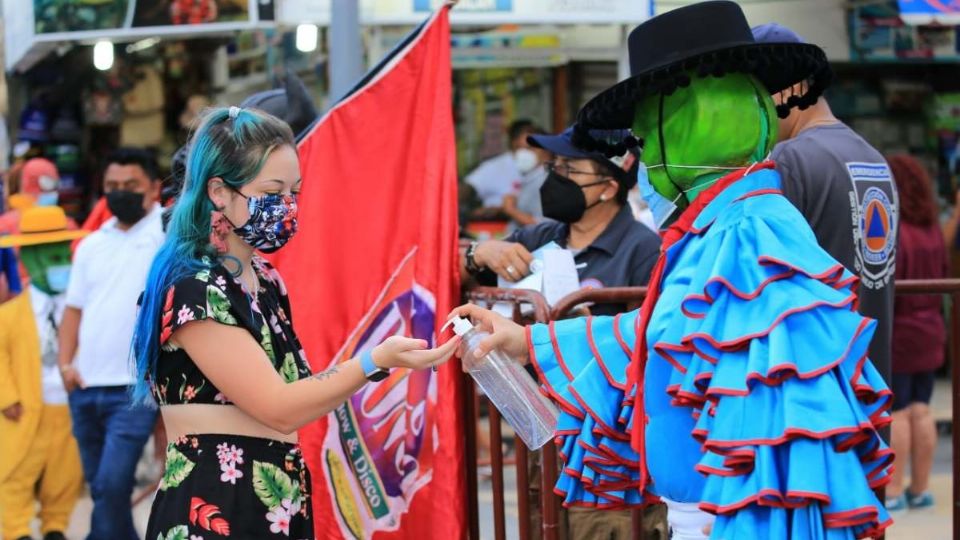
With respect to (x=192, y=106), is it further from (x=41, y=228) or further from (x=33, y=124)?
(x=41, y=228)

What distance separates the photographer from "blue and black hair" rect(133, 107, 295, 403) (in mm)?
3443

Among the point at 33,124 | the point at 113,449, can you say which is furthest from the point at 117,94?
the point at 113,449

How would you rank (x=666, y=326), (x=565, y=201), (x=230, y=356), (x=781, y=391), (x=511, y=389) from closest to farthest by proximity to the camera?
(x=781, y=391), (x=666, y=326), (x=230, y=356), (x=511, y=389), (x=565, y=201)

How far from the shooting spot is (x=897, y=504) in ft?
25.4

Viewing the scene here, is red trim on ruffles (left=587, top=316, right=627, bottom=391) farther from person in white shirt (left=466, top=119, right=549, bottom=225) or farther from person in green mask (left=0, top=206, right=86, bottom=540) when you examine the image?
person in white shirt (left=466, top=119, right=549, bottom=225)

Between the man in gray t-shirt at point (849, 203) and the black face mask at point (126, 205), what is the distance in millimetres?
3608

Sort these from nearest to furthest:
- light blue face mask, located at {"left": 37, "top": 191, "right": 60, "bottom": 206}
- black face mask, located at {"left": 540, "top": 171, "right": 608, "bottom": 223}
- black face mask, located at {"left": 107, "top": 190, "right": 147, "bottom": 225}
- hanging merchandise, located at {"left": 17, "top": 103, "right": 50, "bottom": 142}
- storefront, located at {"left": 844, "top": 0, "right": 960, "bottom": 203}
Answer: black face mask, located at {"left": 540, "top": 171, "right": 608, "bottom": 223} → black face mask, located at {"left": 107, "top": 190, "right": 147, "bottom": 225} → light blue face mask, located at {"left": 37, "top": 191, "right": 60, "bottom": 206} → storefront, located at {"left": 844, "top": 0, "right": 960, "bottom": 203} → hanging merchandise, located at {"left": 17, "top": 103, "right": 50, "bottom": 142}

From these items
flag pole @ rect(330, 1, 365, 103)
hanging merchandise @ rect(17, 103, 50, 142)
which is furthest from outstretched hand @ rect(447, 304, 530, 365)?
hanging merchandise @ rect(17, 103, 50, 142)

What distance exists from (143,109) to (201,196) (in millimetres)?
10122

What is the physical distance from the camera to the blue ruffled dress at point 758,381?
8.81 feet

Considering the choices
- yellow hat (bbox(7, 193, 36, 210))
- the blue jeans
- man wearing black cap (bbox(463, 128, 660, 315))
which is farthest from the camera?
yellow hat (bbox(7, 193, 36, 210))

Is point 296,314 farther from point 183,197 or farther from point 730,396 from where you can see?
point 730,396

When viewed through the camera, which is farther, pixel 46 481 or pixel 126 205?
pixel 46 481

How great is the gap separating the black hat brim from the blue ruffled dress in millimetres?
242
